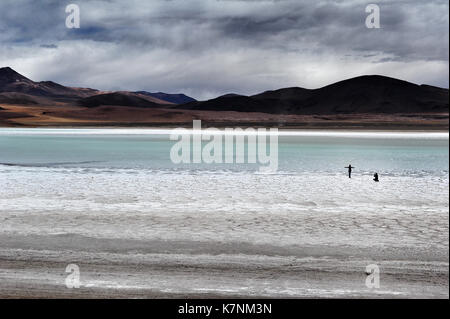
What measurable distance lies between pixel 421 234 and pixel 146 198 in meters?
5.41

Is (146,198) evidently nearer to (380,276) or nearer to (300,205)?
(300,205)

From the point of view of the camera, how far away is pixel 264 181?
1348 centimetres
